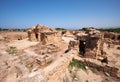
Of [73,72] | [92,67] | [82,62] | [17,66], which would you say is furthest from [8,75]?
[92,67]

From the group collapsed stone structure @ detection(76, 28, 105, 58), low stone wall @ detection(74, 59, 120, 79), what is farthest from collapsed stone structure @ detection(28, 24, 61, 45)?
low stone wall @ detection(74, 59, 120, 79)

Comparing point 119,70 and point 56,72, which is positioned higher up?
point 56,72

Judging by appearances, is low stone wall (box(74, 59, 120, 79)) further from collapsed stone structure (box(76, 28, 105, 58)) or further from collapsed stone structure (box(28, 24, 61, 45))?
collapsed stone structure (box(28, 24, 61, 45))

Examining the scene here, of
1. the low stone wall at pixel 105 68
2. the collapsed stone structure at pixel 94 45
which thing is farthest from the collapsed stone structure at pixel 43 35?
the low stone wall at pixel 105 68

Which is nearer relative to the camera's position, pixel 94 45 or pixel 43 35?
pixel 94 45

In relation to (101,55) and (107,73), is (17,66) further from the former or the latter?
(101,55)

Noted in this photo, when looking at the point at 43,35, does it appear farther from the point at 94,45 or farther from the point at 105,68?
the point at 105,68

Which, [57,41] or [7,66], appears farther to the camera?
[57,41]

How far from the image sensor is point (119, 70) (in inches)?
292

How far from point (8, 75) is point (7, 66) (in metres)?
1.30

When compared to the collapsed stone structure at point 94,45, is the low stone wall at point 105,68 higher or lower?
lower

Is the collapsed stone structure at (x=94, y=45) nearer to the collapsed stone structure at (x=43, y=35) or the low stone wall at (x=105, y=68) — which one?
the low stone wall at (x=105, y=68)

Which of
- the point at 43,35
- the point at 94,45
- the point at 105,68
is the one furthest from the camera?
the point at 43,35

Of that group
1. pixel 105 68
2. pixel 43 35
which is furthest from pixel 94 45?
pixel 43 35
